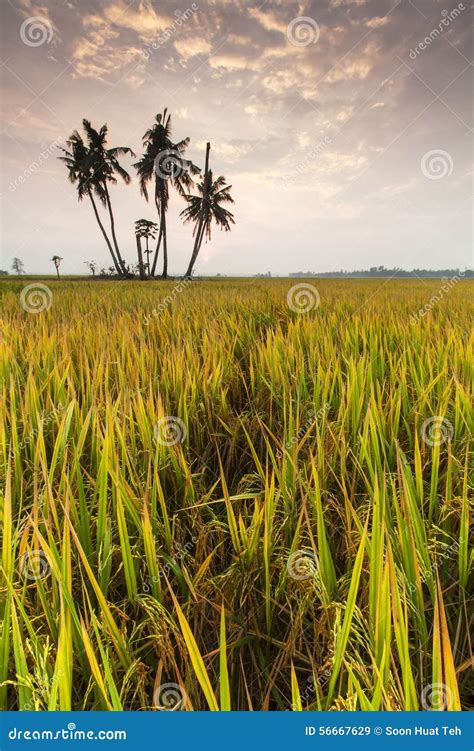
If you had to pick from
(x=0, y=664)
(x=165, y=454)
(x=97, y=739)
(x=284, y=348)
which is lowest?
(x=97, y=739)

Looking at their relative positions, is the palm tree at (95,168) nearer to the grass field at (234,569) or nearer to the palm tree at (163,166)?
the palm tree at (163,166)

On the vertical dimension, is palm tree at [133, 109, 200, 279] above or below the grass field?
above

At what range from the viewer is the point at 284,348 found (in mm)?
2029

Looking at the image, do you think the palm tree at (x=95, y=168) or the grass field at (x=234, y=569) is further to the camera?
the palm tree at (x=95, y=168)

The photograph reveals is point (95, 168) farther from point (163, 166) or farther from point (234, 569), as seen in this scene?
point (234, 569)

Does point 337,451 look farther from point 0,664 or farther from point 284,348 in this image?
point 284,348

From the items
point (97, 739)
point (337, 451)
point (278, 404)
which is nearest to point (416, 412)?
point (337, 451)

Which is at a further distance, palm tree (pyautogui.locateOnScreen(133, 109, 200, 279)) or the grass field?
palm tree (pyautogui.locateOnScreen(133, 109, 200, 279))

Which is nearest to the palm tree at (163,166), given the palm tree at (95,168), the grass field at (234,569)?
the palm tree at (95,168)

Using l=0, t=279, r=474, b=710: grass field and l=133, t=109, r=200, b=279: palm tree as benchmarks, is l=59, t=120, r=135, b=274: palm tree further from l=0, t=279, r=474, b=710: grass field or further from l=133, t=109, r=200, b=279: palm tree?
l=0, t=279, r=474, b=710: grass field

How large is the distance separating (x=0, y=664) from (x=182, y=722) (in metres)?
0.30

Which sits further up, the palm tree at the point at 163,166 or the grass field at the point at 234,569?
the palm tree at the point at 163,166

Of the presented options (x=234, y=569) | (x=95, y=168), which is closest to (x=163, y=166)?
(x=95, y=168)

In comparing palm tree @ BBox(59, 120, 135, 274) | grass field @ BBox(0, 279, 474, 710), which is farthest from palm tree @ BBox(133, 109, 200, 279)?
grass field @ BBox(0, 279, 474, 710)
